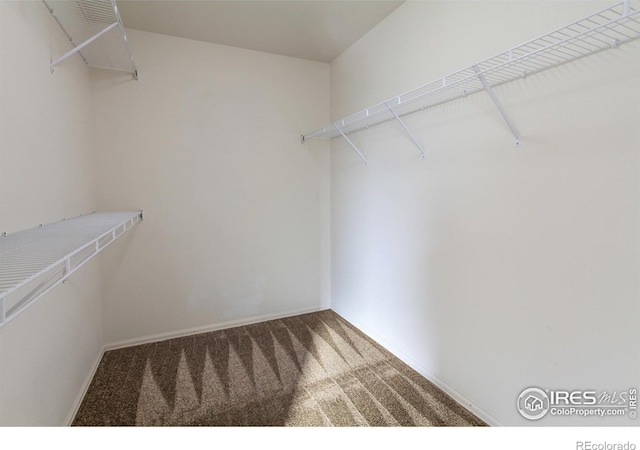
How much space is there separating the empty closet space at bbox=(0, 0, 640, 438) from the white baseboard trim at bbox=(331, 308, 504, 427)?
0.04 ft

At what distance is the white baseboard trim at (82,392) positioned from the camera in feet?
5.25

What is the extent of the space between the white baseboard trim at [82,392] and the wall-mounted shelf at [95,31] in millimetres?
1784

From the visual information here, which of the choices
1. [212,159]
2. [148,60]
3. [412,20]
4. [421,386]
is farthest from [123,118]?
[421,386]

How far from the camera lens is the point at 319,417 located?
162 centimetres

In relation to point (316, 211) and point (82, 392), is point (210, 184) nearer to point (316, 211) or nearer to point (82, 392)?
point (316, 211)

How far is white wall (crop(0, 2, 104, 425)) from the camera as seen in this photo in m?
1.14

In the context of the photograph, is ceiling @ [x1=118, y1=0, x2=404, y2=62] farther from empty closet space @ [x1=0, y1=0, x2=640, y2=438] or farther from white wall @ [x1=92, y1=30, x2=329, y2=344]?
white wall @ [x1=92, y1=30, x2=329, y2=344]

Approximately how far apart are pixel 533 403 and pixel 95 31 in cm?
308

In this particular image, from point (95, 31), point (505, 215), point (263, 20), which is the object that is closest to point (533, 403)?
point (505, 215)

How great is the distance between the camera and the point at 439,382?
1863mm

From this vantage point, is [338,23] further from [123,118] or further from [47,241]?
[47,241]

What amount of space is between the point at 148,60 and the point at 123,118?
494 mm

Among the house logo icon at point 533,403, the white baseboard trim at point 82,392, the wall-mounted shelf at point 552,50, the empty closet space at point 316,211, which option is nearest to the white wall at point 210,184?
the empty closet space at point 316,211

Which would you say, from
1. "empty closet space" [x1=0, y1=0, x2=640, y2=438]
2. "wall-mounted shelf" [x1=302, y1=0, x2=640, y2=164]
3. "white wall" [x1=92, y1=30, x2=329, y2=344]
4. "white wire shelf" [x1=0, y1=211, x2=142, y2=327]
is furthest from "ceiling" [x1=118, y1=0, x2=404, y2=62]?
"white wire shelf" [x1=0, y1=211, x2=142, y2=327]
